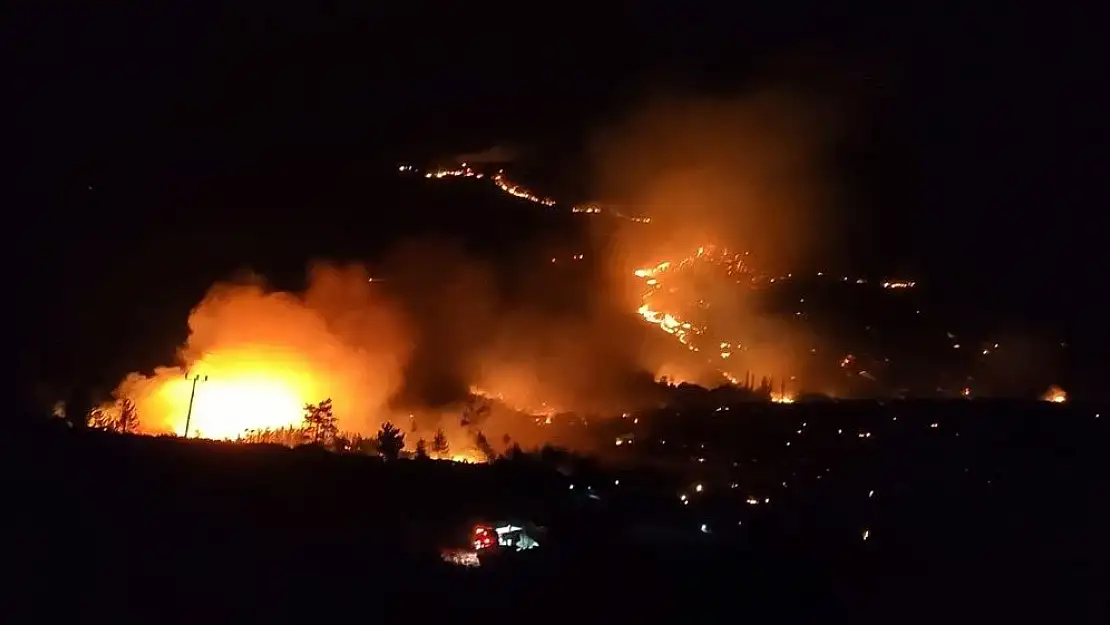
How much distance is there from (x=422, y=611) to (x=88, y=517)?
20.2 ft

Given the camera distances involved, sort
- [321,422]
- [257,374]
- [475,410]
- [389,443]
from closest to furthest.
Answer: [389,443]
[321,422]
[257,374]
[475,410]

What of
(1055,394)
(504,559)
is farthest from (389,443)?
(1055,394)

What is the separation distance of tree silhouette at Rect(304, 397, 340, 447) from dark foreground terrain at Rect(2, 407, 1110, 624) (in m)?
6.03

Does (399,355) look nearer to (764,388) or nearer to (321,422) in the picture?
(321,422)

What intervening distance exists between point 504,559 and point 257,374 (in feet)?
61.7

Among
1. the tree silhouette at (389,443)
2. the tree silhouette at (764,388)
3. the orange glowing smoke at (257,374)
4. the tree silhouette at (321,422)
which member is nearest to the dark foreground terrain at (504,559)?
the tree silhouette at (389,443)

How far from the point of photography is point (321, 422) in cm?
2980

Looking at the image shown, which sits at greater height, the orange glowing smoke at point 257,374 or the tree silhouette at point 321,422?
the orange glowing smoke at point 257,374

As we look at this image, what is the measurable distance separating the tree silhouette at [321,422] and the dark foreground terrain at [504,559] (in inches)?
238

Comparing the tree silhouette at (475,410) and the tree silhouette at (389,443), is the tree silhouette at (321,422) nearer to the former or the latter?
the tree silhouette at (389,443)

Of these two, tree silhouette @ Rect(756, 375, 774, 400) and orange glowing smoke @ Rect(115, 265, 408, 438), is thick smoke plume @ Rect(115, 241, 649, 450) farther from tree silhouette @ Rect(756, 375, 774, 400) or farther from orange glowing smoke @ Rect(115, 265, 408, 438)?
tree silhouette @ Rect(756, 375, 774, 400)

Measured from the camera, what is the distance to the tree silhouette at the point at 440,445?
96.8 ft

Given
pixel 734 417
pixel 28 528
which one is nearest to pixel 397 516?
pixel 28 528

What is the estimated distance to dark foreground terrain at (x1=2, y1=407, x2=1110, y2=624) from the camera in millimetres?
11922
